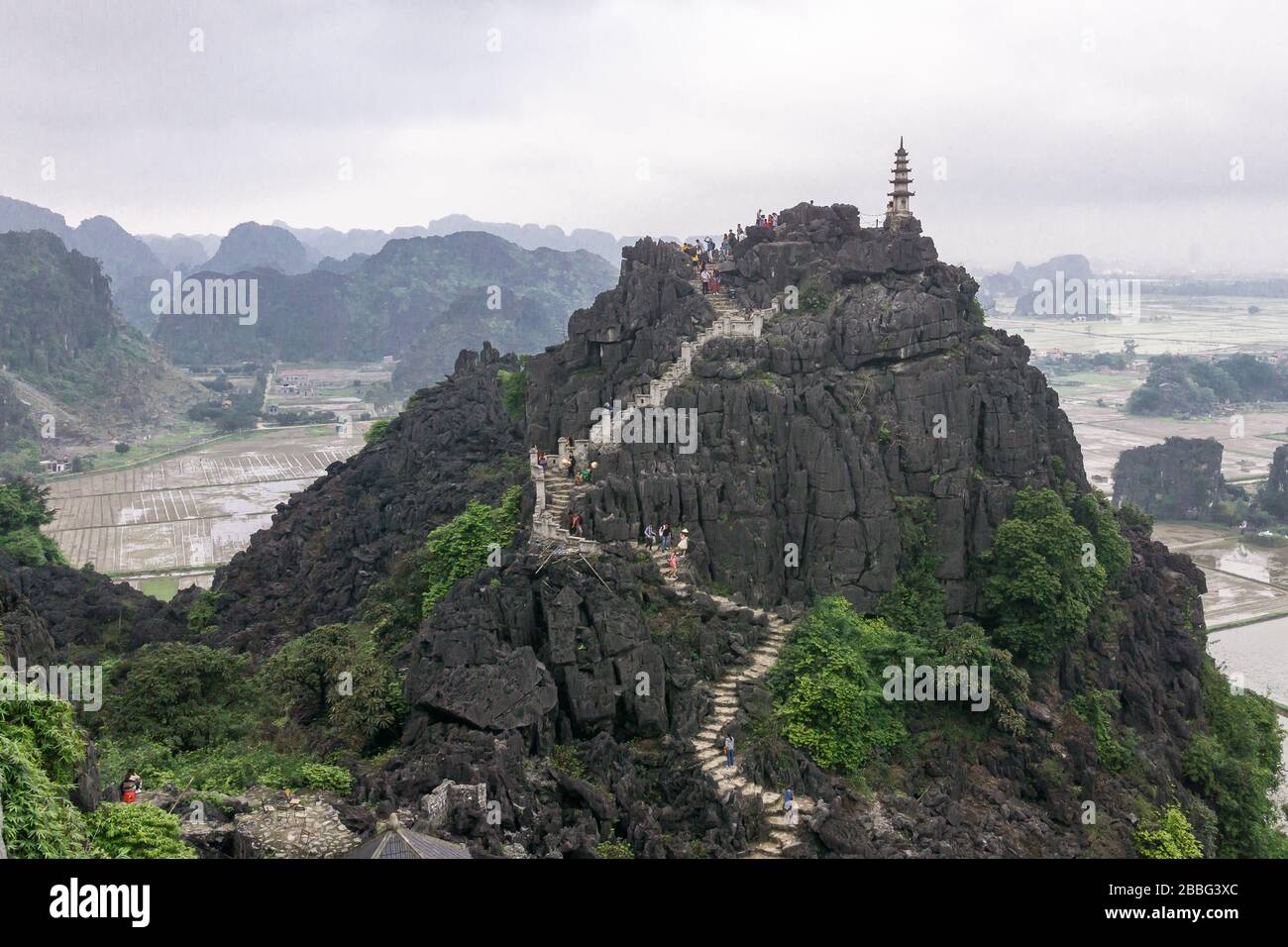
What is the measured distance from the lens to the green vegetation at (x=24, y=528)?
2712 inches

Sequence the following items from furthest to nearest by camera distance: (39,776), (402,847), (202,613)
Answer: (202,613) → (402,847) → (39,776)

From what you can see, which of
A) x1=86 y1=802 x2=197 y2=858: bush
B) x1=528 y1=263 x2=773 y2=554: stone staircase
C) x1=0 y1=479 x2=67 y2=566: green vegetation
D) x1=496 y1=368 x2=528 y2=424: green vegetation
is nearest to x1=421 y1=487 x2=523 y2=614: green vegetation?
x1=528 y1=263 x2=773 y2=554: stone staircase

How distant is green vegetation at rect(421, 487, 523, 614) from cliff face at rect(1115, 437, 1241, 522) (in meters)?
99.3

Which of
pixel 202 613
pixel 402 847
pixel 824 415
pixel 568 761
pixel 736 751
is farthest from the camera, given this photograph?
pixel 202 613

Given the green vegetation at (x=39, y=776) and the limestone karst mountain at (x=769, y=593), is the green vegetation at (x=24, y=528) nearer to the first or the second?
the limestone karst mountain at (x=769, y=593)

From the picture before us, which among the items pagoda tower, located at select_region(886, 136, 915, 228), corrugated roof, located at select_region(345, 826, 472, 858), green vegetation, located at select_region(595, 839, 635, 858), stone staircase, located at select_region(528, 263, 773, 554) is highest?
pagoda tower, located at select_region(886, 136, 915, 228)

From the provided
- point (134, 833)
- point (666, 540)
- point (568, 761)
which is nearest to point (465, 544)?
point (666, 540)

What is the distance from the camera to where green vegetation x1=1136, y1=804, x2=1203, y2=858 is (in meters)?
38.2

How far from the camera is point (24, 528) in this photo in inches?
2862

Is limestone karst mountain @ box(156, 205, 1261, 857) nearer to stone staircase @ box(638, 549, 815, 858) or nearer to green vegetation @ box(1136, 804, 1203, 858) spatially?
stone staircase @ box(638, 549, 815, 858)

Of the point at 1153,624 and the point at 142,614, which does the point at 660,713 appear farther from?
the point at 142,614

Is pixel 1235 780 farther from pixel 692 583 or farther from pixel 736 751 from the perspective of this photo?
pixel 692 583

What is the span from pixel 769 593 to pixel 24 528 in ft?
175

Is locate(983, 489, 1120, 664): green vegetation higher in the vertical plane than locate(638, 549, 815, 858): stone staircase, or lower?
higher
